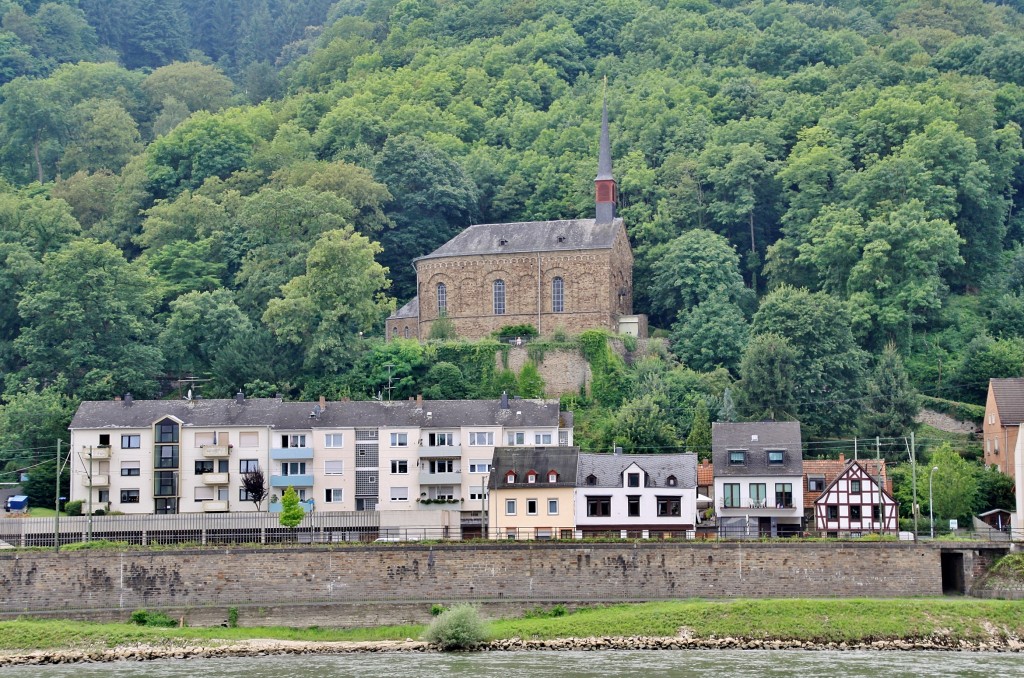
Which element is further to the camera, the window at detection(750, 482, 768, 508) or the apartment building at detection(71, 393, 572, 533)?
the apartment building at detection(71, 393, 572, 533)

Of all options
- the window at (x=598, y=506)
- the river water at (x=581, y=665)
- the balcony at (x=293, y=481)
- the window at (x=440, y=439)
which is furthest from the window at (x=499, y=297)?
the river water at (x=581, y=665)

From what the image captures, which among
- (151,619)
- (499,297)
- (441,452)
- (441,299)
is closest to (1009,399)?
(441,452)

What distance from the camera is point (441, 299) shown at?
332ft

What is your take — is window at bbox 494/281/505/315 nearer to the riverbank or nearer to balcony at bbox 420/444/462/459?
balcony at bbox 420/444/462/459

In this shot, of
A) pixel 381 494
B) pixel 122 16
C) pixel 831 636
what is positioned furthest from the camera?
pixel 122 16

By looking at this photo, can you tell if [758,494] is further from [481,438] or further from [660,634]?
[660,634]

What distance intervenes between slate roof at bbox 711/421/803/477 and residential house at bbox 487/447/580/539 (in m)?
6.82

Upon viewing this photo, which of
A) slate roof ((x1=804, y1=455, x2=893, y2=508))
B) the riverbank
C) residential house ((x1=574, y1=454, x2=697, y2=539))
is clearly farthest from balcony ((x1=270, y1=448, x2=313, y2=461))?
slate roof ((x1=804, y1=455, x2=893, y2=508))

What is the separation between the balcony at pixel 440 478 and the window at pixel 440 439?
157cm

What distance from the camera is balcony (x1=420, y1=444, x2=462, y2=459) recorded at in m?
79.3

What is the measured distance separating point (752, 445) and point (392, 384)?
2441 cm

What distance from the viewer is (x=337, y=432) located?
7994cm

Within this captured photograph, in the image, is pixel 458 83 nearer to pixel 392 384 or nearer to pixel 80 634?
pixel 392 384

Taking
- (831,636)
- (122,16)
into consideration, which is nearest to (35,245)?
(831,636)
